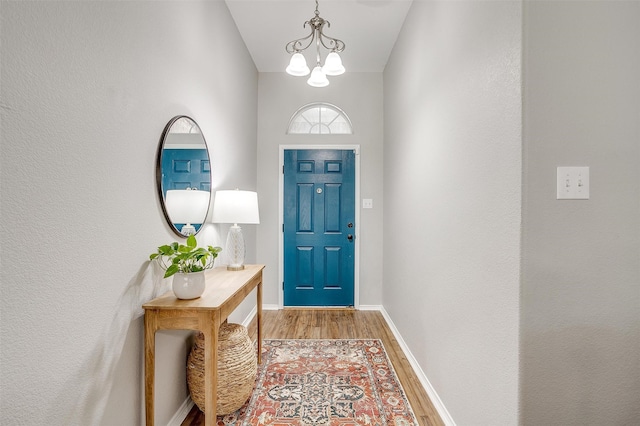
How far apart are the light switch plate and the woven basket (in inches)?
66.8

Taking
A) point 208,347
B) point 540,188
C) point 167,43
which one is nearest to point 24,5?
point 167,43

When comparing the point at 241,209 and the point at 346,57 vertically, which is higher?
the point at 346,57

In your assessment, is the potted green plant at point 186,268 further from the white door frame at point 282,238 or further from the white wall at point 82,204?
the white door frame at point 282,238

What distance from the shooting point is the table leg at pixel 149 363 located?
56.1 inches

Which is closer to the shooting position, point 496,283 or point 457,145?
point 496,283

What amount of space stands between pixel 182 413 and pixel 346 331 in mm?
1692

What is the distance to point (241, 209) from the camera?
7.52 ft

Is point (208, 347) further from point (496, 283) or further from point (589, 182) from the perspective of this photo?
point (589, 182)

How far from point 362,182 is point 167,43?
2.57 meters

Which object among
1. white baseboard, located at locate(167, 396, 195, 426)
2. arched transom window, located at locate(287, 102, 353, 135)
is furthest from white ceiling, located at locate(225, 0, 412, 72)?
white baseboard, located at locate(167, 396, 195, 426)

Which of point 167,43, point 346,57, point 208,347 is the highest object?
point 346,57

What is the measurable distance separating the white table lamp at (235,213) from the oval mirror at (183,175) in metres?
0.11

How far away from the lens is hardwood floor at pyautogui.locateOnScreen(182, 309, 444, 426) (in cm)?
192

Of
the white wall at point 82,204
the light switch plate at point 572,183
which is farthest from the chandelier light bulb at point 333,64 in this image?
the light switch plate at point 572,183
